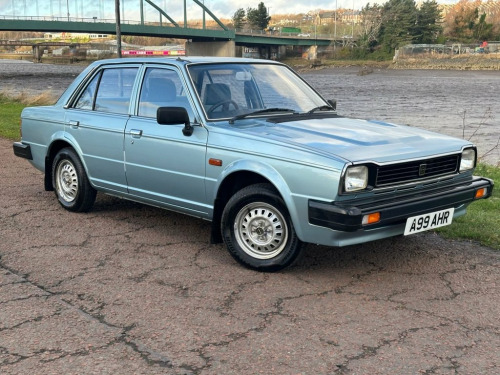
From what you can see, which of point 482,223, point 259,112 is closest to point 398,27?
point 482,223

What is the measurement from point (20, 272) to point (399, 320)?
2754 mm

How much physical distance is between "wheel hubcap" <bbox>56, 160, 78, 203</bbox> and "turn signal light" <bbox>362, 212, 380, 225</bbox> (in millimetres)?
3363

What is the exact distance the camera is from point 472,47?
10600cm

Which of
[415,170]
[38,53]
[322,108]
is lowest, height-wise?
[38,53]

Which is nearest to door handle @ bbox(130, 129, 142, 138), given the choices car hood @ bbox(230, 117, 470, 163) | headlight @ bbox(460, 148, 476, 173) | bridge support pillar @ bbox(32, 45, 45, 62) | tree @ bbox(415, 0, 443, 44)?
car hood @ bbox(230, 117, 470, 163)

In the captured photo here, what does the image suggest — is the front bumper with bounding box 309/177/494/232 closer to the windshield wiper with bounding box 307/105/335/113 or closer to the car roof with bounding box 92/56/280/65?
the windshield wiper with bounding box 307/105/335/113

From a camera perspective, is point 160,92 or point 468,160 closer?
point 468,160

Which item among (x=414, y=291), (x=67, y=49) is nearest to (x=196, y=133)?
(x=414, y=291)

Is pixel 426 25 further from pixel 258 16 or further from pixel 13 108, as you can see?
pixel 13 108

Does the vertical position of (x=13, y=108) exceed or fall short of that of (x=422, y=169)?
it falls short

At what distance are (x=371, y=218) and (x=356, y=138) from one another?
28.1 inches

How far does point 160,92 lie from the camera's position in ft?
18.5

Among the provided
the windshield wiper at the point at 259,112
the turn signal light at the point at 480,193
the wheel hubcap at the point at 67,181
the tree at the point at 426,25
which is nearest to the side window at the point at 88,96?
the wheel hubcap at the point at 67,181

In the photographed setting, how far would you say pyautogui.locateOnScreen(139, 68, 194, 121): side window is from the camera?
17.8ft
